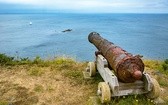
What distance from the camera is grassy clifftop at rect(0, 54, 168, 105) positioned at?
6730 mm

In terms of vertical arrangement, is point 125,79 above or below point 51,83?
above

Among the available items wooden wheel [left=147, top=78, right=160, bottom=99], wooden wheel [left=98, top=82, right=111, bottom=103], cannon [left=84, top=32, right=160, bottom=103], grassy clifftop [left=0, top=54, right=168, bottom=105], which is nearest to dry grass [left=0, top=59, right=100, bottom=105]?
grassy clifftop [left=0, top=54, right=168, bottom=105]

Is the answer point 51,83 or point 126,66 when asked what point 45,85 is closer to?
point 51,83

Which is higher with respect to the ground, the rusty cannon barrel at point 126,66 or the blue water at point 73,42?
the rusty cannon barrel at point 126,66

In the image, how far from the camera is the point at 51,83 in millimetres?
8023

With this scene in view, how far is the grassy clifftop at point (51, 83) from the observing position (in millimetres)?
6730

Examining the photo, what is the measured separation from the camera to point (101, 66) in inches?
290

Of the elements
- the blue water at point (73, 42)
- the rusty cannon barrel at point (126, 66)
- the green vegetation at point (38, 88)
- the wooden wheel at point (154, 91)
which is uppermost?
the rusty cannon barrel at point (126, 66)

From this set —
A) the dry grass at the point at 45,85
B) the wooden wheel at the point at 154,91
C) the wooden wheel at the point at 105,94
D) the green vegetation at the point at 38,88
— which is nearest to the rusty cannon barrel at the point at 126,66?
the wooden wheel at the point at 105,94

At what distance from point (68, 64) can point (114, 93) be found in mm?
4176

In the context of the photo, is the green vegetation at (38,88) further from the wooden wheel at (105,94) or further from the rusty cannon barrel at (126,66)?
the rusty cannon barrel at (126,66)

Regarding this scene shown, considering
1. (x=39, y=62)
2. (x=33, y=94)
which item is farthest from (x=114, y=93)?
(x=39, y=62)

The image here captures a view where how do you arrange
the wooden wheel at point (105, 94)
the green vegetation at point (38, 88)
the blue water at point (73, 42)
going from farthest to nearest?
the blue water at point (73, 42) < the green vegetation at point (38, 88) < the wooden wheel at point (105, 94)

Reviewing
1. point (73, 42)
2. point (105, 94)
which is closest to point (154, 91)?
point (105, 94)
